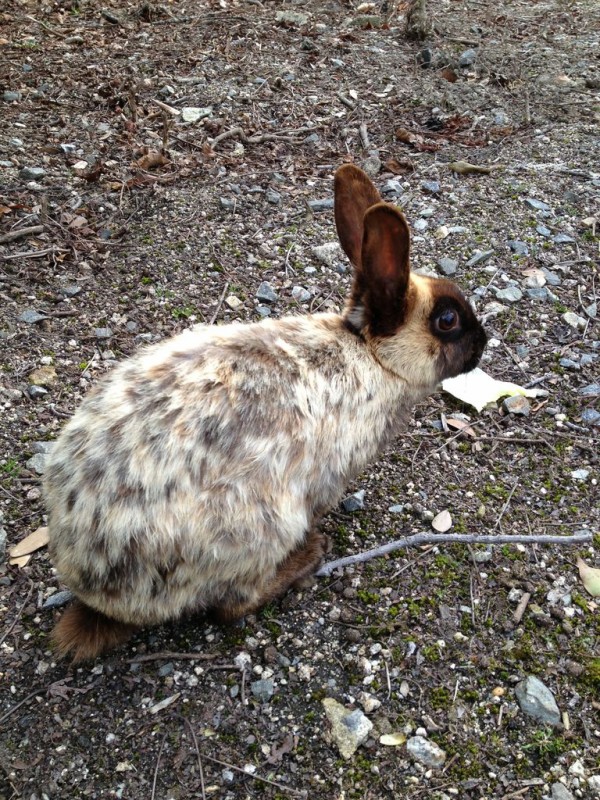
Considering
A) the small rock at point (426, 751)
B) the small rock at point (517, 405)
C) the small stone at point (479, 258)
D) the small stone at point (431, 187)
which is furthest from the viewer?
the small stone at point (431, 187)

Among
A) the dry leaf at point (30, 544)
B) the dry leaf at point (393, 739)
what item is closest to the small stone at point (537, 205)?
the dry leaf at point (393, 739)

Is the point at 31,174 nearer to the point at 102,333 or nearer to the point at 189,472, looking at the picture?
the point at 102,333

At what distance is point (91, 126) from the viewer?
21.1ft

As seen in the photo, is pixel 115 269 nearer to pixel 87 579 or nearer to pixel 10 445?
pixel 10 445

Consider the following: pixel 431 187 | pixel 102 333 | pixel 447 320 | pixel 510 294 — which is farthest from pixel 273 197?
pixel 447 320

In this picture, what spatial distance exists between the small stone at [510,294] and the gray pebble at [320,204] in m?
1.57

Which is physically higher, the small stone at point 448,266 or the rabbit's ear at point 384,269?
the rabbit's ear at point 384,269

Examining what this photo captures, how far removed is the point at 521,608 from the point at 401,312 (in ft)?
4.95

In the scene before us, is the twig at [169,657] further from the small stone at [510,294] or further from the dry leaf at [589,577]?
the small stone at [510,294]

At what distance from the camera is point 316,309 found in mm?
4922

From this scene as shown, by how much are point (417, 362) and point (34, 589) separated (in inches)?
85.4

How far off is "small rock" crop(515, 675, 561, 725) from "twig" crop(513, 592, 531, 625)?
0.30 meters

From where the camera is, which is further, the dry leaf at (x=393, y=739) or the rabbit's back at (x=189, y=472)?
the dry leaf at (x=393, y=739)

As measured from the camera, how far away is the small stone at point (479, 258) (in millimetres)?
5262
